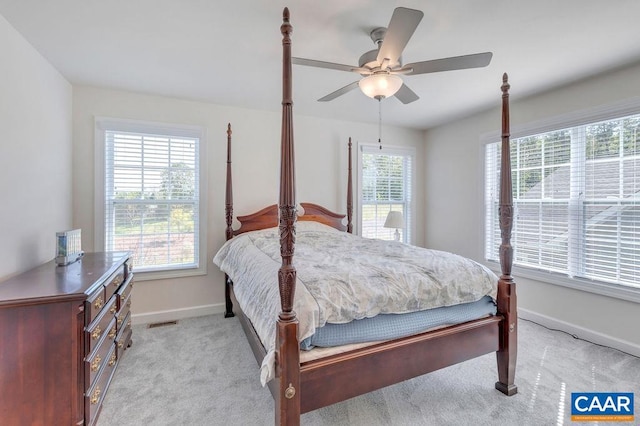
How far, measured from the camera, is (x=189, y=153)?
348 centimetres

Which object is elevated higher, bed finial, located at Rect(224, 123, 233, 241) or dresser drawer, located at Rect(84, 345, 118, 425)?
bed finial, located at Rect(224, 123, 233, 241)

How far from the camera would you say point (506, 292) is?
1994mm

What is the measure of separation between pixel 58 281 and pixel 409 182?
4.39 metres

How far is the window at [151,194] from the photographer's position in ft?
10.4

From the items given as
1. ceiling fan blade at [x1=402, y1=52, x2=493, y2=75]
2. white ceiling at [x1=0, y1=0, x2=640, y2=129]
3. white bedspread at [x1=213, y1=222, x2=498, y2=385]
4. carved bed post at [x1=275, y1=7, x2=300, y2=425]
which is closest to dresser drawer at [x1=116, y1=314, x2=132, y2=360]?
white bedspread at [x1=213, y1=222, x2=498, y2=385]

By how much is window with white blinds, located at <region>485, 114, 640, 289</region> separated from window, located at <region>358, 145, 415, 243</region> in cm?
156

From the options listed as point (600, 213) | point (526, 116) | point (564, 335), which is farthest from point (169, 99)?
point (564, 335)

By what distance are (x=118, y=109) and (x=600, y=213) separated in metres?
5.00

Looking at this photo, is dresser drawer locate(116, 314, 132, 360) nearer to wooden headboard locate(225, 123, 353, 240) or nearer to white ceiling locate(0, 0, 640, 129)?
wooden headboard locate(225, 123, 353, 240)

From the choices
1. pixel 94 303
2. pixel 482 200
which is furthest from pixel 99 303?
pixel 482 200

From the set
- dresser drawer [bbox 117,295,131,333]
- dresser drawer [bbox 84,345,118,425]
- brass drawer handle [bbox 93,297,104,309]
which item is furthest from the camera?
dresser drawer [bbox 117,295,131,333]

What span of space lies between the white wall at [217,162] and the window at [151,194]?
107 mm

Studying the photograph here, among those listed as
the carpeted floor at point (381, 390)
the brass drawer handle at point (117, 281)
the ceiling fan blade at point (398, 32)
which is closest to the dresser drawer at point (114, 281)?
the brass drawer handle at point (117, 281)

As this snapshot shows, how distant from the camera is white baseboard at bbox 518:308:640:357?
2.53 meters
